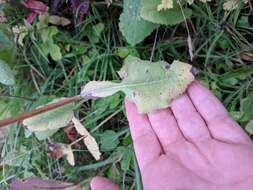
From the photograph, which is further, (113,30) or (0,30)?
(113,30)

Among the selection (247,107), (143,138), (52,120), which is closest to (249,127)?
(247,107)

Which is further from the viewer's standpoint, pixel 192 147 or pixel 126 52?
pixel 126 52

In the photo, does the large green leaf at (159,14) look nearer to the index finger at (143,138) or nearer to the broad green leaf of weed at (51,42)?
the index finger at (143,138)

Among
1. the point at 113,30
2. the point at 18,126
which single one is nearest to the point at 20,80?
the point at 18,126

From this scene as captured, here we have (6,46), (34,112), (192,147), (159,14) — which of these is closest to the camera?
(34,112)

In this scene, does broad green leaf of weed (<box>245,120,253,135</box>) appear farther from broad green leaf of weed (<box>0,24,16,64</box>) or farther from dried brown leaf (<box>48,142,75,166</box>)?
broad green leaf of weed (<box>0,24,16,64</box>)

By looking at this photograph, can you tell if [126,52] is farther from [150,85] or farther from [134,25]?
[150,85]

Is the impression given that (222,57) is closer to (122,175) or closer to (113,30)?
(113,30)
